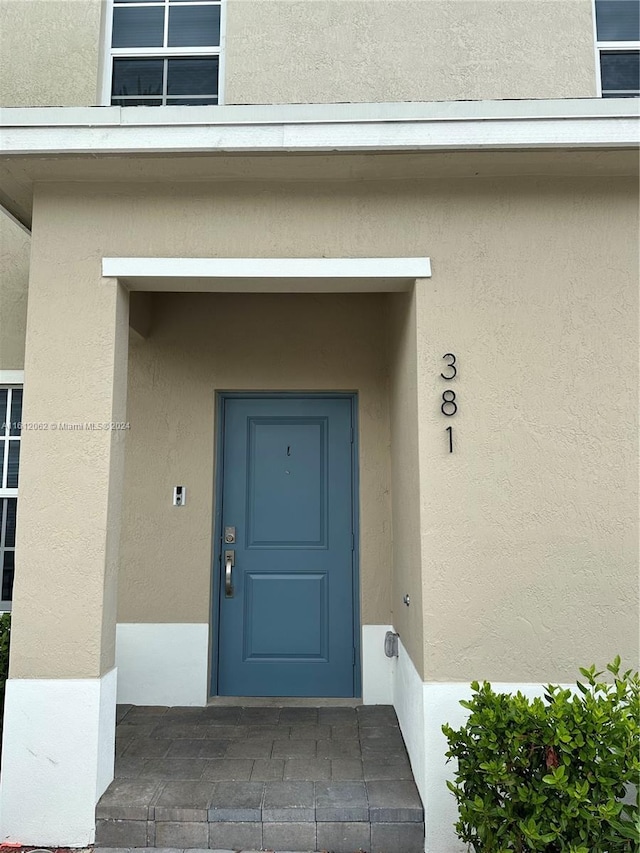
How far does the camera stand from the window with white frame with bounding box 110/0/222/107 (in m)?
4.36

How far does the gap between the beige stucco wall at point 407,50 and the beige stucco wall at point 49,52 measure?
1.06 metres

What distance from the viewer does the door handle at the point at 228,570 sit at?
4473mm

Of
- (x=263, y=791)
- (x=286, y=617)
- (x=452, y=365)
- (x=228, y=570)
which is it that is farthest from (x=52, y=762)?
(x=452, y=365)

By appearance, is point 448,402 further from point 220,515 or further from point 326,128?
point 220,515

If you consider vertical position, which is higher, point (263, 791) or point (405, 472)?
point (405, 472)

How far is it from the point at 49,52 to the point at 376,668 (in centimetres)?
523

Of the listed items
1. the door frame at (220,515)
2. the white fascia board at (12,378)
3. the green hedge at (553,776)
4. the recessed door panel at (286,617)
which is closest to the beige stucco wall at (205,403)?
the door frame at (220,515)

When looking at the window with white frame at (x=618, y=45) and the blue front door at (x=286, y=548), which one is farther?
the blue front door at (x=286, y=548)

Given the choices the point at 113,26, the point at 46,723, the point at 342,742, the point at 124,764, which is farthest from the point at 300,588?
the point at 113,26

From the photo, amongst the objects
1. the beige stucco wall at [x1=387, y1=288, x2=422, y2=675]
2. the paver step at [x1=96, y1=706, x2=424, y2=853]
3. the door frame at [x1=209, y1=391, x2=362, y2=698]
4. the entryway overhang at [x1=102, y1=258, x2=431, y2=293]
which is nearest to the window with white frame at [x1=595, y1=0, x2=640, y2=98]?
the beige stucco wall at [x1=387, y1=288, x2=422, y2=675]

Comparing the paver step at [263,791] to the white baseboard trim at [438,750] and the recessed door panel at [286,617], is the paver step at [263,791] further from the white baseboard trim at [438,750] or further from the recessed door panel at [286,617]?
the recessed door panel at [286,617]

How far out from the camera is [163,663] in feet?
14.3

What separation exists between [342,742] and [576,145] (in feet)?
12.0

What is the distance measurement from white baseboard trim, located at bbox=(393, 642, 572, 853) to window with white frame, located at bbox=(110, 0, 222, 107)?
13.8 feet
